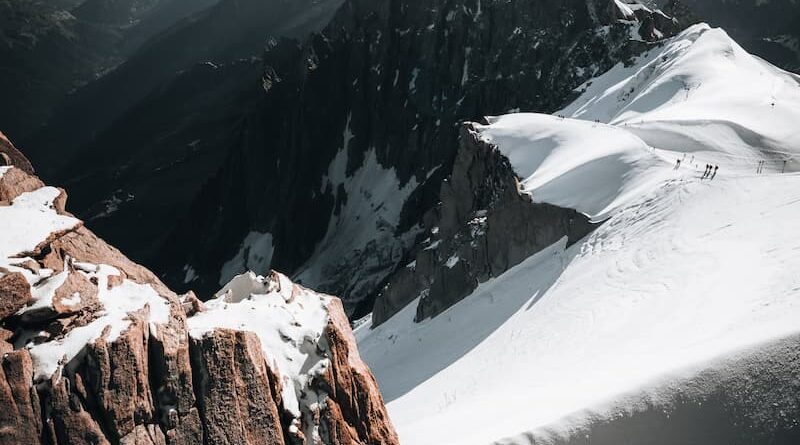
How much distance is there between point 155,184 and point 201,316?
136 meters

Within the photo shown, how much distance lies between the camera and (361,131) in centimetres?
9188

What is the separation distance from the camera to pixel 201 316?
12.7 metres

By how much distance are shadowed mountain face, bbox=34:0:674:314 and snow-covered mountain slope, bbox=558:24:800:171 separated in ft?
24.9

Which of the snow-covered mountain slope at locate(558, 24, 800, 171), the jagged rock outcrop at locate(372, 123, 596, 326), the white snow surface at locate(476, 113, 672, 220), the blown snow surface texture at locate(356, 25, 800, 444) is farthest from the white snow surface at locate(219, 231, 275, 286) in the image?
the white snow surface at locate(476, 113, 672, 220)

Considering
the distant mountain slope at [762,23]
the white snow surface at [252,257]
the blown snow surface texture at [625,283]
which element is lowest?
the white snow surface at [252,257]

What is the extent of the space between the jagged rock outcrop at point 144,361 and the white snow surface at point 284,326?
0.03m

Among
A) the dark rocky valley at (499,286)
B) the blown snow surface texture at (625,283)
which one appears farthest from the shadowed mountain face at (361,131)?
the blown snow surface texture at (625,283)

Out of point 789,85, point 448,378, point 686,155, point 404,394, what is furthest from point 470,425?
point 789,85

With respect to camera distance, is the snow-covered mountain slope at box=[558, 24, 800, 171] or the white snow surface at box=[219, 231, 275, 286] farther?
the white snow surface at box=[219, 231, 275, 286]

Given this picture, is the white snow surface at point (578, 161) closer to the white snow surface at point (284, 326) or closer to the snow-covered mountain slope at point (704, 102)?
the snow-covered mountain slope at point (704, 102)

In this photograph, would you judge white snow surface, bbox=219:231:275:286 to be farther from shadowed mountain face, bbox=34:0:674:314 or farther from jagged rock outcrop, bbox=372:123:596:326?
jagged rock outcrop, bbox=372:123:596:326

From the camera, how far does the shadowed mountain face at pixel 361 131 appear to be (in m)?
67.4

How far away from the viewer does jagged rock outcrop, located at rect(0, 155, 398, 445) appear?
410 inches

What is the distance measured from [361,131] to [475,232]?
55770 mm
